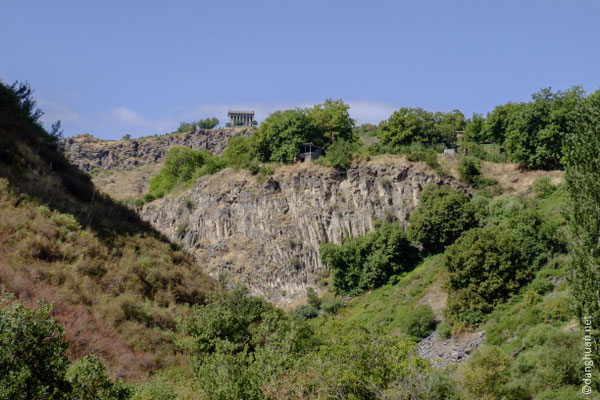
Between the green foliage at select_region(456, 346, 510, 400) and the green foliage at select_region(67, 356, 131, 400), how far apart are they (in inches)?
700

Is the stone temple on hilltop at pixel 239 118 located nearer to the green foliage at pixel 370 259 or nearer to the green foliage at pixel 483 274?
the green foliage at pixel 370 259

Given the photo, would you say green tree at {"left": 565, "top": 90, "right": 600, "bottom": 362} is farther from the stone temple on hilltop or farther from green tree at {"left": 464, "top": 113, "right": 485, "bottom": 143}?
the stone temple on hilltop

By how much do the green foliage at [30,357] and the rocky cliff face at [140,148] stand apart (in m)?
104

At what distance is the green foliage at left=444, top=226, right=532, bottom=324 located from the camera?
3447 centimetres

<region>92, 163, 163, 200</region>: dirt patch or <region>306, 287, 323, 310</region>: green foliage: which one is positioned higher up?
<region>92, 163, 163, 200</region>: dirt patch

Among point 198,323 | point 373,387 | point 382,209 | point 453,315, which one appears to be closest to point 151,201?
point 382,209

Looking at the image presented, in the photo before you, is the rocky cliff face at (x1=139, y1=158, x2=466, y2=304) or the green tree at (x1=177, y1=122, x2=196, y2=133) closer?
the rocky cliff face at (x1=139, y1=158, x2=466, y2=304)

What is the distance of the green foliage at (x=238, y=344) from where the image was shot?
1378cm

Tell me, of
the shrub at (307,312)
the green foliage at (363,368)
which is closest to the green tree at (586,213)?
the green foliage at (363,368)

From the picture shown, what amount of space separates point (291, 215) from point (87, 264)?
38.4 meters

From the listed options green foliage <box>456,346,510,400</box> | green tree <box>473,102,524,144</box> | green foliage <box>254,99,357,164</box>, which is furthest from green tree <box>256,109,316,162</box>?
green foliage <box>456,346,510,400</box>

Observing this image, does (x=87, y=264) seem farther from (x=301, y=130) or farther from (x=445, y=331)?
(x=301, y=130)

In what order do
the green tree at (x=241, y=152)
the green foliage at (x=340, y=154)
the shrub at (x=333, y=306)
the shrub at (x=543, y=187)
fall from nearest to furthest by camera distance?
the shrub at (x=543, y=187), the shrub at (x=333, y=306), the green foliage at (x=340, y=154), the green tree at (x=241, y=152)

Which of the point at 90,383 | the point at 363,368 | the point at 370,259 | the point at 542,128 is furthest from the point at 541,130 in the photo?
the point at 90,383
